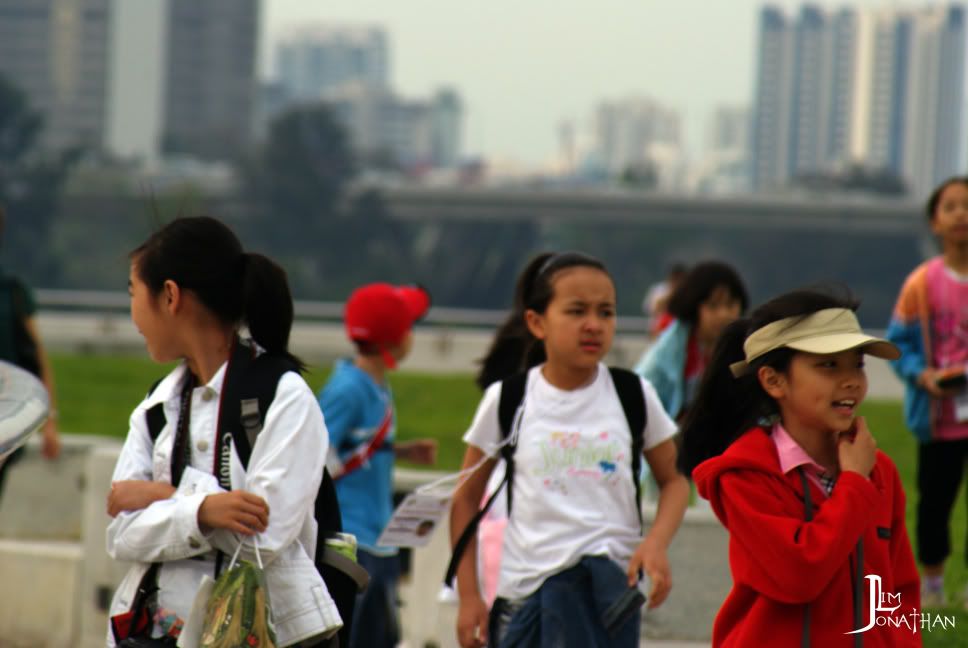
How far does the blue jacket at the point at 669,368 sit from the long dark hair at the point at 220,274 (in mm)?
2462

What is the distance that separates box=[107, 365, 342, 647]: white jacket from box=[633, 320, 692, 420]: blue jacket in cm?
249

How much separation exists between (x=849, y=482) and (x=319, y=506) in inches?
39.3

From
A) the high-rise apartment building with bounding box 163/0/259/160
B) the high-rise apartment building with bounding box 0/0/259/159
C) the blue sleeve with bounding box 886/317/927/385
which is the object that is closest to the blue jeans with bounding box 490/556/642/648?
the blue sleeve with bounding box 886/317/927/385

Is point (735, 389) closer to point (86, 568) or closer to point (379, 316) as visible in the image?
point (379, 316)

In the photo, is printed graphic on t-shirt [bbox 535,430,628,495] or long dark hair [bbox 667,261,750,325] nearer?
printed graphic on t-shirt [bbox 535,430,628,495]

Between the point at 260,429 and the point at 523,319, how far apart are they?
5.11 ft

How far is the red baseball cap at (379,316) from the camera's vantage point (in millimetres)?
5043

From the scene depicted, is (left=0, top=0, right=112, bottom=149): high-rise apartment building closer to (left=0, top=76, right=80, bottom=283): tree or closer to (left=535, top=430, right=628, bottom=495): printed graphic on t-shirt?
(left=0, top=76, right=80, bottom=283): tree

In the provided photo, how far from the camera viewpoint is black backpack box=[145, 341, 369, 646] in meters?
2.97

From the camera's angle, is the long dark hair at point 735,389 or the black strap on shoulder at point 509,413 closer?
the long dark hair at point 735,389

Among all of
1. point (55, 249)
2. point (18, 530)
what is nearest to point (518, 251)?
point (55, 249)

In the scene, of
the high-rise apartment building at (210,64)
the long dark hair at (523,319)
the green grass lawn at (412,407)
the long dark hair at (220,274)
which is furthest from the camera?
the high-rise apartment building at (210,64)

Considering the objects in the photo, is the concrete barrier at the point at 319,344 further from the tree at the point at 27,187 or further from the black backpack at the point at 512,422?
Result: the tree at the point at 27,187

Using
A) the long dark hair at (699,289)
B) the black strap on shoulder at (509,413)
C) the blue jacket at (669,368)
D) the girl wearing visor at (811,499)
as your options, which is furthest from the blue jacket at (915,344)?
the girl wearing visor at (811,499)
